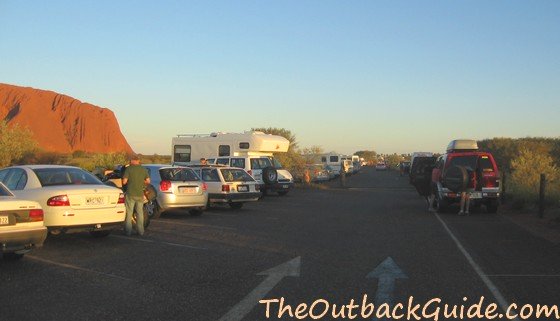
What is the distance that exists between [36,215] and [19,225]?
14.6 inches

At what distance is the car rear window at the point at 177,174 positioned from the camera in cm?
1764

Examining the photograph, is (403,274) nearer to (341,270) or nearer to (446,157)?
(341,270)

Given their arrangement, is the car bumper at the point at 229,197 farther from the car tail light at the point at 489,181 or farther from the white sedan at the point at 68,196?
the white sedan at the point at 68,196

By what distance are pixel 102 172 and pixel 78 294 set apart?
1374cm

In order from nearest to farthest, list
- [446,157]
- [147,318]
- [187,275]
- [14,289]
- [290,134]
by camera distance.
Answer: [147,318], [14,289], [187,275], [446,157], [290,134]

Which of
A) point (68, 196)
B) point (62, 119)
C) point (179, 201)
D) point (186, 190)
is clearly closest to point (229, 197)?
point (186, 190)

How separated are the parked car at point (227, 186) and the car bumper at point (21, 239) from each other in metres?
11.3

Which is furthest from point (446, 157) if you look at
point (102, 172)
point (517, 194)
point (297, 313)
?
point (297, 313)

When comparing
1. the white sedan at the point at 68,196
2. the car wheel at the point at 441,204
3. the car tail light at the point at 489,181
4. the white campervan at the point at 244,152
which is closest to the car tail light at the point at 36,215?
the white sedan at the point at 68,196

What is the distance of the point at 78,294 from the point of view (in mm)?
7617

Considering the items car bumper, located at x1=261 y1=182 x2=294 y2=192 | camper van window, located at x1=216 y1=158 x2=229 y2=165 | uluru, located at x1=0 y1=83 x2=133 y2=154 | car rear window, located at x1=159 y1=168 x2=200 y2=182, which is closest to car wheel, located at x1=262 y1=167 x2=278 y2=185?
car bumper, located at x1=261 y1=182 x2=294 y2=192

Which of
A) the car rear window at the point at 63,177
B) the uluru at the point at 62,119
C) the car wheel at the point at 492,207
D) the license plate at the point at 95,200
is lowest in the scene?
the car wheel at the point at 492,207

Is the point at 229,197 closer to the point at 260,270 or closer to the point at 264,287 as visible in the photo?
the point at 260,270

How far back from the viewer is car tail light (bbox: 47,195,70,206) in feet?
37.2
